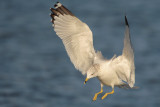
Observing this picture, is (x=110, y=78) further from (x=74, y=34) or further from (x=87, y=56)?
(x=74, y=34)

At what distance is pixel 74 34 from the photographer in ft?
21.5

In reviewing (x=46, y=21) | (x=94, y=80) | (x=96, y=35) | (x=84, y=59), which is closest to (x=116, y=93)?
(x=94, y=80)

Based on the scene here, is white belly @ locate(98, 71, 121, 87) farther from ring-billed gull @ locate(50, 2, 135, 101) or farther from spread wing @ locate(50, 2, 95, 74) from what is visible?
spread wing @ locate(50, 2, 95, 74)

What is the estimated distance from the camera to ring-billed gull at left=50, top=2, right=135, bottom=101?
6371 mm

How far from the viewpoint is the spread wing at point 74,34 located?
6.46m

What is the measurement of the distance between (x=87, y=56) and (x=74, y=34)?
378 millimetres

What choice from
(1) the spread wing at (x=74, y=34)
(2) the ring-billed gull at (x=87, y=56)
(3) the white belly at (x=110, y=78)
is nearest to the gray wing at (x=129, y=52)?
(2) the ring-billed gull at (x=87, y=56)

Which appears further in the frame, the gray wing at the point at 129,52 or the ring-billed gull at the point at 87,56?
the ring-billed gull at the point at 87,56

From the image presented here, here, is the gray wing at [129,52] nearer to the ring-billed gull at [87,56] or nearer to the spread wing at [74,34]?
the ring-billed gull at [87,56]

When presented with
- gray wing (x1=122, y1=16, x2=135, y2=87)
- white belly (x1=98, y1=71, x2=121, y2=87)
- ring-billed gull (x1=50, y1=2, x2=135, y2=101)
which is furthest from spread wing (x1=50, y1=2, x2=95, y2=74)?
gray wing (x1=122, y1=16, x2=135, y2=87)

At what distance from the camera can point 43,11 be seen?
15.3 m

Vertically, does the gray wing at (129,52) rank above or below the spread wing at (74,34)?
below

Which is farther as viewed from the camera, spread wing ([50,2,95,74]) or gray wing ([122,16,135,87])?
spread wing ([50,2,95,74])

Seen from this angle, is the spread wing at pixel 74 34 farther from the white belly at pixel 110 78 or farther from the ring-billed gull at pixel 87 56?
the white belly at pixel 110 78
